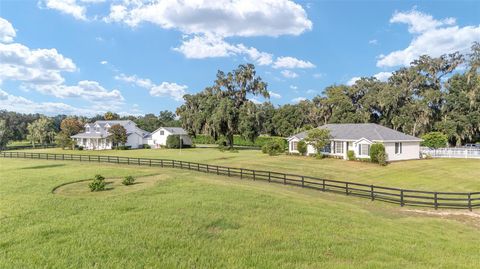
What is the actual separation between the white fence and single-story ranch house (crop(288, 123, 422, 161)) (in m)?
2.50

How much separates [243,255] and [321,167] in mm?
24415

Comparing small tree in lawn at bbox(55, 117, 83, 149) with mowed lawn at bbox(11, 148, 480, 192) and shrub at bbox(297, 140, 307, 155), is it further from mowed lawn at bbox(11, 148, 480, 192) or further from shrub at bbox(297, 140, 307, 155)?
shrub at bbox(297, 140, 307, 155)

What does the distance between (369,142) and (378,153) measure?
7.26 feet

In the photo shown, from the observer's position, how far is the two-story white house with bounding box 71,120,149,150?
60344 millimetres

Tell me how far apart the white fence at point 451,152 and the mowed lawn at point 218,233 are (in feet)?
77.1

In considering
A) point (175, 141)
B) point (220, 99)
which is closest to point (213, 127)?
point (220, 99)

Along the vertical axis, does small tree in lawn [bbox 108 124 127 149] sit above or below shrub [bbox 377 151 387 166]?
above

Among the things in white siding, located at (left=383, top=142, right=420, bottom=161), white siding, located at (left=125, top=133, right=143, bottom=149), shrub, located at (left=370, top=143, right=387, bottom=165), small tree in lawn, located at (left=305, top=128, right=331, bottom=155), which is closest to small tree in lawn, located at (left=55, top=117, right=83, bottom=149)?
white siding, located at (left=125, top=133, right=143, bottom=149)

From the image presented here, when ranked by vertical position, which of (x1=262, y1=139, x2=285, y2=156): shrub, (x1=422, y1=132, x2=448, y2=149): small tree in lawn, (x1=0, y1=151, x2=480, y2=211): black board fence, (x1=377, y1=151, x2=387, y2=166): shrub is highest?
→ (x1=422, y1=132, x2=448, y2=149): small tree in lawn

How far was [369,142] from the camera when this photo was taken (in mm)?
33531

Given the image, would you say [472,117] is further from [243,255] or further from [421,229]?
[243,255]

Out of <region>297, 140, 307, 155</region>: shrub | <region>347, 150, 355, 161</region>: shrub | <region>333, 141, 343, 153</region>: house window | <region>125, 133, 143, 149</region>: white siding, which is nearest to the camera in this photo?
<region>347, 150, 355, 161</region>: shrub

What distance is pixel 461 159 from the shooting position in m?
33.8

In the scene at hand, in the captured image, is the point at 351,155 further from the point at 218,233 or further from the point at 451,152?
the point at 218,233
